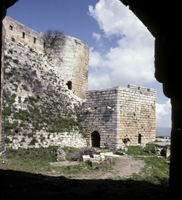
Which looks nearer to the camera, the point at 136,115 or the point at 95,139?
the point at 136,115

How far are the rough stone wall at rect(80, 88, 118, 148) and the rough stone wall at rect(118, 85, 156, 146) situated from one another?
22.1 inches

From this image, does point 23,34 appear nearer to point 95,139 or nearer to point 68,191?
point 95,139

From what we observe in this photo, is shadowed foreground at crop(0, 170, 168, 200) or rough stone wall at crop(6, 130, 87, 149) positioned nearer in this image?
shadowed foreground at crop(0, 170, 168, 200)

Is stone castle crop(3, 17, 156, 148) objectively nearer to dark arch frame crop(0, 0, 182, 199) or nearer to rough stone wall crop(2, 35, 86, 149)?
rough stone wall crop(2, 35, 86, 149)

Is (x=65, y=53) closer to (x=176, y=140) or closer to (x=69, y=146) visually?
(x=69, y=146)

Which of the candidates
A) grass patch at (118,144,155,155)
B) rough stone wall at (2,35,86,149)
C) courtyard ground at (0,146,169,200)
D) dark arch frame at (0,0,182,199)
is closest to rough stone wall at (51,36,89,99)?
rough stone wall at (2,35,86,149)

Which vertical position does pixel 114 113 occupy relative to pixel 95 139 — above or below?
above

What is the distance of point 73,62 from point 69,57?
75cm

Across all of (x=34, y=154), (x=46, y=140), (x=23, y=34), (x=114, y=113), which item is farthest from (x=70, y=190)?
(x=23, y=34)

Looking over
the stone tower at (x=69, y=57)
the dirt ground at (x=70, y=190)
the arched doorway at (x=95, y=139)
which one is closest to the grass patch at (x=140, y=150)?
the arched doorway at (x=95, y=139)

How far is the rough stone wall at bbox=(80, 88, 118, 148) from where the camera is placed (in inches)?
688

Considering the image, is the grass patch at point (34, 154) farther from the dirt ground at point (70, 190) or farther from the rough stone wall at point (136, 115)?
the rough stone wall at point (136, 115)

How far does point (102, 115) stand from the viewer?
59.5ft

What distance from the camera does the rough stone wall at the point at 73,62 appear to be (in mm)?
23531
